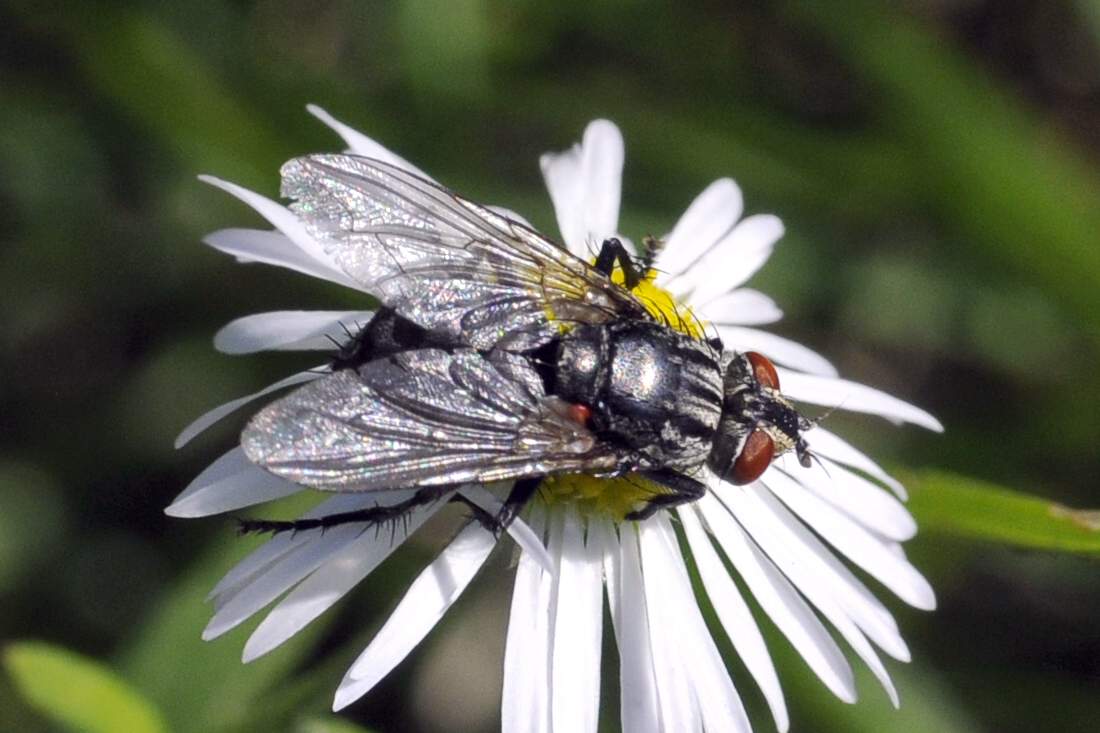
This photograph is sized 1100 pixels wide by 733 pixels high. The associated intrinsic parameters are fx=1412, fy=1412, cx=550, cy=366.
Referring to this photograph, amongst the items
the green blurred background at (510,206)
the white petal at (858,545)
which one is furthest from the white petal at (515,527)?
the green blurred background at (510,206)

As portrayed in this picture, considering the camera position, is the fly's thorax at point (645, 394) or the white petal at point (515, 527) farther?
the fly's thorax at point (645, 394)

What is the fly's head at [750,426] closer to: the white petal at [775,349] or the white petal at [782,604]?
the white petal at [782,604]

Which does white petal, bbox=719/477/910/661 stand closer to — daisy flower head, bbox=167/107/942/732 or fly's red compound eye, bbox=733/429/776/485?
daisy flower head, bbox=167/107/942/732

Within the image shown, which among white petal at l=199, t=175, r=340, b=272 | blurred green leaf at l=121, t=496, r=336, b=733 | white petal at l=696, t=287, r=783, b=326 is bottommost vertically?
blurred green leaf at l=121, t=496, r=336, b=733

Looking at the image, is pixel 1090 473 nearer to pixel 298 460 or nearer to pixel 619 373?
pixel 619 373

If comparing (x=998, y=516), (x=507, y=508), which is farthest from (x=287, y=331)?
(x=998, y=516)

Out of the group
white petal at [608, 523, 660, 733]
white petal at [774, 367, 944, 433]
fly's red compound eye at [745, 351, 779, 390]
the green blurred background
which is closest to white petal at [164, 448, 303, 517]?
white petal at [608, 523, 660, 733]
